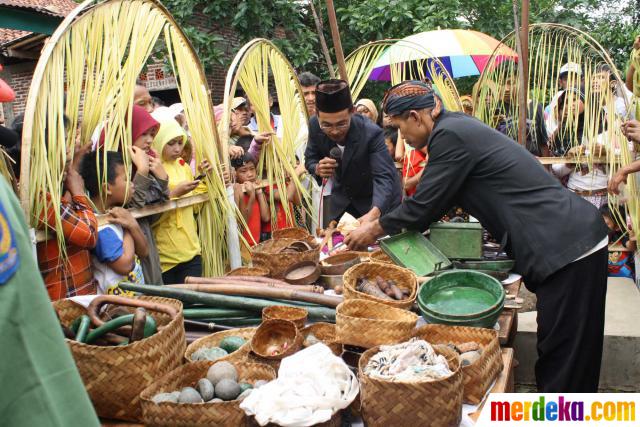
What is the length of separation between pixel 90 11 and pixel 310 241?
5.05ft

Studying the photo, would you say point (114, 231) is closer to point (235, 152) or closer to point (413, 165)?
point (235, 152)

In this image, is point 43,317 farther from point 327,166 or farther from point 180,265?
point 327,166

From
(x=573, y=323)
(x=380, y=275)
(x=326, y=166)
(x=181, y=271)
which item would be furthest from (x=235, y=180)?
(x=573, y=323)

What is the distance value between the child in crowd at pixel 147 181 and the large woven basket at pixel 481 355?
1552mm

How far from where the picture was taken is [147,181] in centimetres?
313

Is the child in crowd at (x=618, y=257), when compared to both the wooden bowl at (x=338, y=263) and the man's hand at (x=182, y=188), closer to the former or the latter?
the wooden bowl at (x=338, y=263)

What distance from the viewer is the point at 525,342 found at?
3.60 m

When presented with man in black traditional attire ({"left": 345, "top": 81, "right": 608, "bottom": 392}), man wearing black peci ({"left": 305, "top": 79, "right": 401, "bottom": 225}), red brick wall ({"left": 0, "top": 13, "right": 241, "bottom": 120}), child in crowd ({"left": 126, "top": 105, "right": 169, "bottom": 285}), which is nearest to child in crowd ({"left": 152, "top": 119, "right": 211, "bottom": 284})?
child in crowd ({"left": 126, "top": 105, "right": 169, "bottom": 285})

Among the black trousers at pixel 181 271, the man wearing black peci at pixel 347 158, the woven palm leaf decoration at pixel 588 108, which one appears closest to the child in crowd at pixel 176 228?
the black trousers at pixel 181 271

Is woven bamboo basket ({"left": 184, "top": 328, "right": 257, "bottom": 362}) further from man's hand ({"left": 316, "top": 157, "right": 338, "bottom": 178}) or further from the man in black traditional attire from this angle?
man's hand ({"left": 316, "top": 157, "right": 338, "bottom": 178})

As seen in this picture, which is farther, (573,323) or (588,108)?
(588,108)

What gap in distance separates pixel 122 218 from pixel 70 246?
0.29 m

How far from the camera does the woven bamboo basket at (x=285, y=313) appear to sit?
2164mm

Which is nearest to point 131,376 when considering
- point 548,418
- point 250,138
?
point 548,418
